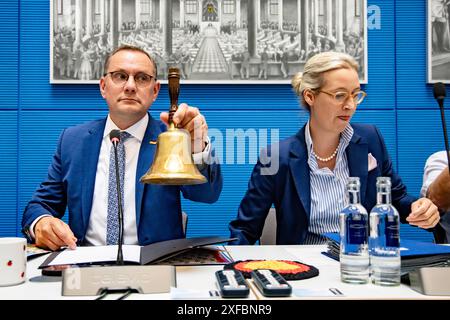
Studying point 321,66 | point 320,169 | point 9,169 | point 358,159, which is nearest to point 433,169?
point 358,159

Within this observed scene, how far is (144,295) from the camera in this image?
800 mm

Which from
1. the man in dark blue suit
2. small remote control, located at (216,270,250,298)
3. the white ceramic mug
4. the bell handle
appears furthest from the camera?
the man in dark blue suit

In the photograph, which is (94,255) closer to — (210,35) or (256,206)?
(256,206)

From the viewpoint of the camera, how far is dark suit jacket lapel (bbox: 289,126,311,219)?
1685mm

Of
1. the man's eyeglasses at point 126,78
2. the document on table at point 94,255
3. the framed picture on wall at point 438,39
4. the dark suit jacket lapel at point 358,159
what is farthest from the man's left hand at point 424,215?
the framed picture on wall at point 438,39

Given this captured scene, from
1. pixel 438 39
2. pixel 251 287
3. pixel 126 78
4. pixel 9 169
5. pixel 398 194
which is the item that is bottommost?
pixel 251 287

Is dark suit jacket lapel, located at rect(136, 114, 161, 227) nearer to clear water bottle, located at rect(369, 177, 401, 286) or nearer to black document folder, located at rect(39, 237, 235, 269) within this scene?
black document folder, located at rect(39, 237, 235, 269)

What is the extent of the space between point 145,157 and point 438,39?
1875mm

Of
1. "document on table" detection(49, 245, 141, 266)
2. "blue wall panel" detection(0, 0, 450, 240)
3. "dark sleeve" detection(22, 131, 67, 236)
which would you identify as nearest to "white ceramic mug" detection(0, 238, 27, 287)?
"document on table" detection(49, 245, 141, 266)

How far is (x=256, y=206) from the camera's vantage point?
1771 millimetres

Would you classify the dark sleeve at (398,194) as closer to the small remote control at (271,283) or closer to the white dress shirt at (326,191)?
the white dress shirt at (326,191)

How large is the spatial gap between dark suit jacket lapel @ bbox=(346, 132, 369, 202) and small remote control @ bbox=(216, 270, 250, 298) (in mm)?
965

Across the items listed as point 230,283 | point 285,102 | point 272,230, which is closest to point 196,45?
point 285,102

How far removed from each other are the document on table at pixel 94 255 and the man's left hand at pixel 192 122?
0.32 metres
